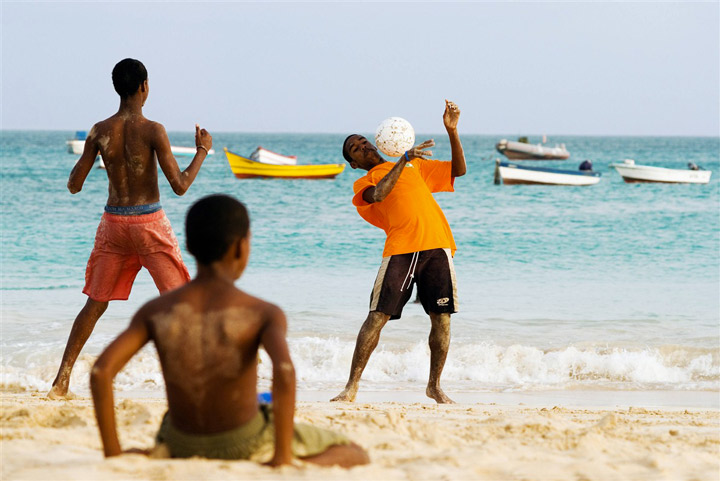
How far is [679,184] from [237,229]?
32669mm

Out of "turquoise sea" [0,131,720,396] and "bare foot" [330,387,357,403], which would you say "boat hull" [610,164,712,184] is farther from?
"bare foot" [330,387,357,403]

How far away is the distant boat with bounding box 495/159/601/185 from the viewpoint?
104 ft

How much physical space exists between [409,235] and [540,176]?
27.9 m

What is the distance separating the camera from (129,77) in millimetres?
4562

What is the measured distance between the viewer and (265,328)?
8.39 ft

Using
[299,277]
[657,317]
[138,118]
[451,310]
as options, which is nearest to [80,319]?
[138,118]

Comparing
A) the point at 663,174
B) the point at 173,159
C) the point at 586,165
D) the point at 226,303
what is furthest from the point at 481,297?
the point at 586,165

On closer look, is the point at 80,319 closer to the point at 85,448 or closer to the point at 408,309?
the point at 85,448

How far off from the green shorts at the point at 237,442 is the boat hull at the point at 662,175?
31.5m

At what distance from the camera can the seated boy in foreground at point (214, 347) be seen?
2553 mm

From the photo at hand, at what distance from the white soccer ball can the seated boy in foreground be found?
2.58m

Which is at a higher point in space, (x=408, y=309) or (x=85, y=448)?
(x=85, y=448)

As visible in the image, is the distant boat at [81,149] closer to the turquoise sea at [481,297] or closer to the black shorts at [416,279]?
the turquoise sea at [481,297]

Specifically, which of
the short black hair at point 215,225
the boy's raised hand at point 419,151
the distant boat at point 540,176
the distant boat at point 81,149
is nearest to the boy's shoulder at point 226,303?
the short black hair at point 215,225
